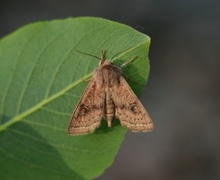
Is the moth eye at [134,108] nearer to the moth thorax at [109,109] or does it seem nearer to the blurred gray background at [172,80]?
the moth thorax at [109,109]

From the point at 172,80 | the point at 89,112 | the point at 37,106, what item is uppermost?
the point at 37,106

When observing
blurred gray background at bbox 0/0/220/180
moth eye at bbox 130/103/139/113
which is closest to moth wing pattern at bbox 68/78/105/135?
moth eye at bbox 130/103/139/113

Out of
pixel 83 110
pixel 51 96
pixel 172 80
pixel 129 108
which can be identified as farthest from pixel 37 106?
pixel 172 80

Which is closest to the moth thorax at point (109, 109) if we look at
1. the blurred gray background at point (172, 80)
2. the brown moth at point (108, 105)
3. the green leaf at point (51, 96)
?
the brown moth at point (108, 105)

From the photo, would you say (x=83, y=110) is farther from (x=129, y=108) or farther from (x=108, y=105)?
(x=129, y=108)

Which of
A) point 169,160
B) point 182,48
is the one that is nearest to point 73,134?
point 169,160

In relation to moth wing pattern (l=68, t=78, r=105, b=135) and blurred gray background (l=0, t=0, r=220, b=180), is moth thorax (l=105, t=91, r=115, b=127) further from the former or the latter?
blurred gray background (l=0, t=0, r=220, b=180)
